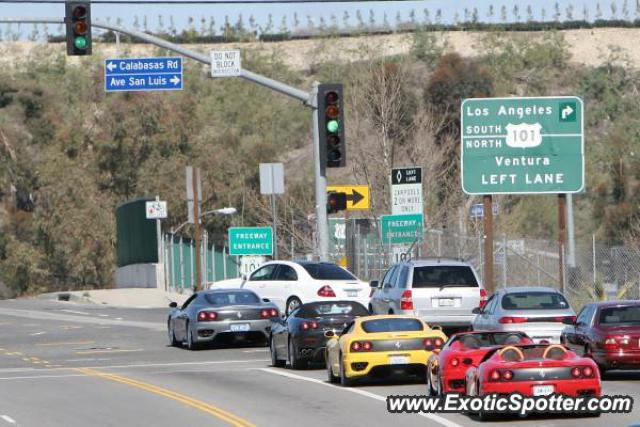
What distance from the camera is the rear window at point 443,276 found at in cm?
3161

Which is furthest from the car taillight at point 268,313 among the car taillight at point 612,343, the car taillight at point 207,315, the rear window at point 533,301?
the car taillight at point 612,343

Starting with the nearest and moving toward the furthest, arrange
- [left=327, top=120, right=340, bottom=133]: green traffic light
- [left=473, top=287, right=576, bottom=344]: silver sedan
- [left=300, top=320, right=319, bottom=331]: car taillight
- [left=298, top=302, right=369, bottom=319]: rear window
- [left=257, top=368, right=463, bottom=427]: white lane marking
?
1. [left=257, top=368, right=463, bottom=427]: white lane marking
2. [left=300, top=320, right=319, bottom=331]: car taillight
3. [left=473, top=287, right=576, bottom=344]: silver sedan
4. [left=298, top=302, right=369, bottom=319]: rear window
5. [left=327, top=120, right=340, bottom=133]: green traffic light

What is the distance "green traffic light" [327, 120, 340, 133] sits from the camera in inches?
1316

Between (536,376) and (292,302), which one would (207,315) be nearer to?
(292,302)

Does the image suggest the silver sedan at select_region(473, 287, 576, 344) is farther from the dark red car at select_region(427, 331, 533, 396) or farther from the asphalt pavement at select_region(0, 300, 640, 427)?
the dark red car at select_region(427, 331, 533, 396)

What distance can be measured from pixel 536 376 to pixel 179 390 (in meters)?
7.69

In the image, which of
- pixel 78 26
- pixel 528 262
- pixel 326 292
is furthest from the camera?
pixel 528 262

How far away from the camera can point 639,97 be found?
408 feet

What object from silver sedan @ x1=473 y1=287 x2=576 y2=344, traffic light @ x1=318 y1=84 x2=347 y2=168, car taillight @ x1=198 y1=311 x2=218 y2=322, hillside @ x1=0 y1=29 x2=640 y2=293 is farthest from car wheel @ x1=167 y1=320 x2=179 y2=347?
hillside @ x1=0 y1=29 x2=640 y2=293

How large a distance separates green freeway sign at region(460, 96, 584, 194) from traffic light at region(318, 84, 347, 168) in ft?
18.3

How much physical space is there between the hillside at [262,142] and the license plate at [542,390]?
34997 millimetres

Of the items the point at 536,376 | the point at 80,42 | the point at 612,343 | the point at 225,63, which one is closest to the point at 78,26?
the point at 80,42

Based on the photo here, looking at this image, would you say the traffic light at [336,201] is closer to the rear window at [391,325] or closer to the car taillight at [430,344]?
the rear window at [391,325]

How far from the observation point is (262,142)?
98.8m
